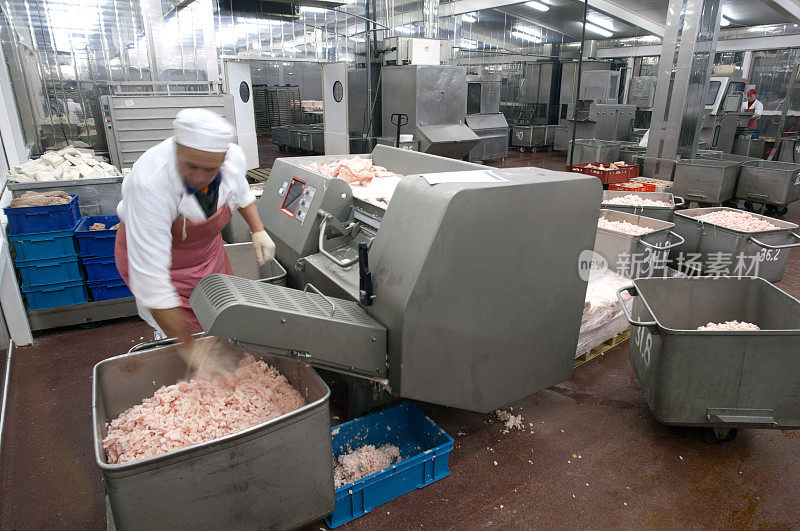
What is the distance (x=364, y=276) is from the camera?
188 centimetres

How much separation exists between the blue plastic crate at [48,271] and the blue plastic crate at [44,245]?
0.04m

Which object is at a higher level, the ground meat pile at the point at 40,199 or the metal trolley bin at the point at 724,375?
the ground meat pile at the point at 40,199

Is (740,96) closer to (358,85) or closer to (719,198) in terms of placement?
(719,198)

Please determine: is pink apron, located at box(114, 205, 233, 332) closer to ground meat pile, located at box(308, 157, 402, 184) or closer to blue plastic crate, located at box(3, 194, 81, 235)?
ground meat pile, located at box(308, 157, 402, 184)

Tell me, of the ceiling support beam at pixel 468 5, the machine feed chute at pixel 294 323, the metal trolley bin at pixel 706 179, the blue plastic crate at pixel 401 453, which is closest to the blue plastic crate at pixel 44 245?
the machine feed chute at pixel 294 323

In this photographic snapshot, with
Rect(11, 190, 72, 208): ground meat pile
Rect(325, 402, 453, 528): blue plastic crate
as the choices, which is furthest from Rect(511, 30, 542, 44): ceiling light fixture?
Rect(325, 402, 453, 528): blue plastic crate

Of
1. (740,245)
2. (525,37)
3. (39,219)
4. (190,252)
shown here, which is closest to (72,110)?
(39,219)

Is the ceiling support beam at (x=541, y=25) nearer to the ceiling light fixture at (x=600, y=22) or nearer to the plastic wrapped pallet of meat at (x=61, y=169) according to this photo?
the ceiling light fixture at (x=600, y=22)

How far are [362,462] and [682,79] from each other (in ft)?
21.5

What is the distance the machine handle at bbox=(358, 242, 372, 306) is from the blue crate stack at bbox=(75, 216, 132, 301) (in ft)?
7.37

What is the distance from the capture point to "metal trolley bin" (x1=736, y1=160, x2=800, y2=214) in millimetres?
5609

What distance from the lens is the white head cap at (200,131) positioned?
5.29ft

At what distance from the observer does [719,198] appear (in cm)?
561

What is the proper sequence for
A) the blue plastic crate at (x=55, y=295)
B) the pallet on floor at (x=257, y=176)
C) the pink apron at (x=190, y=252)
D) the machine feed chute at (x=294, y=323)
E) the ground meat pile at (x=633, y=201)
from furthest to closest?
1. the pallet on floor at (x=257, y=176)
2. the ground meat pile at (x=633, y=201)
3. the blue plastic crate at (x=55, y=295)
4. the pink apron at (x=190, y=252)
5. the machine feed chute at (x=294, y=323)
